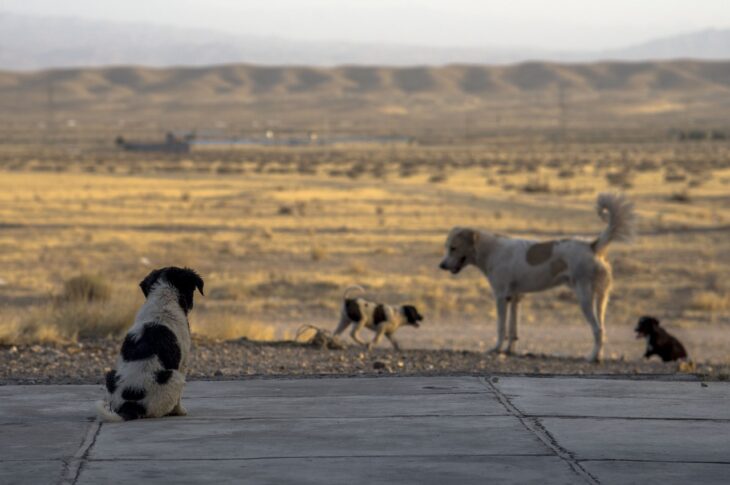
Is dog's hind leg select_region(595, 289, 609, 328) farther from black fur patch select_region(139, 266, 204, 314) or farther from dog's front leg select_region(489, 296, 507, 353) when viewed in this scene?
black fur patch select_region(139, 266, 204, 314)

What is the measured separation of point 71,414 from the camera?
9312 millimetres

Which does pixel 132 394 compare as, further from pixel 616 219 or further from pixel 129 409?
pixel 616 219

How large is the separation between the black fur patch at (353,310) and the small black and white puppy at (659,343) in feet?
11.1

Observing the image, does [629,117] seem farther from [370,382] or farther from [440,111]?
[370,382]

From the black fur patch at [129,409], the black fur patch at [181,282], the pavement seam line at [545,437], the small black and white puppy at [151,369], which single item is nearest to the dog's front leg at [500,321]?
the pavement seam line at [545,437]

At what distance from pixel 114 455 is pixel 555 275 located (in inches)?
364

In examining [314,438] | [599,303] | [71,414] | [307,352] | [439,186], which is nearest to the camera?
[314,438]

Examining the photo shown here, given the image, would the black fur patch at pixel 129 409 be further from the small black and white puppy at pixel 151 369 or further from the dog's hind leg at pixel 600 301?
the dog's hind leg at pixel 600 301

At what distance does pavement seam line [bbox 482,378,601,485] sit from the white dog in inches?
232

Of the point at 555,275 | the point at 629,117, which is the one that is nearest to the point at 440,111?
the point at 629,117

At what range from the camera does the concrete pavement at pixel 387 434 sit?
7.31m

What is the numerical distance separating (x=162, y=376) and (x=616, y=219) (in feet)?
27.2

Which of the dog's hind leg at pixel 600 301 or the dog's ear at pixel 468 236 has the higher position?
the dog's ear at pixel 468 236

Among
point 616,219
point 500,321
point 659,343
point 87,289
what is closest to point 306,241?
point 87,289
